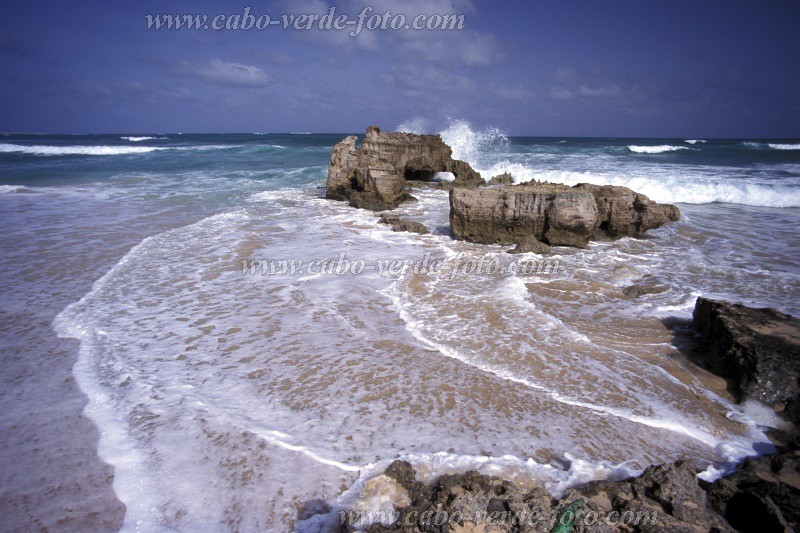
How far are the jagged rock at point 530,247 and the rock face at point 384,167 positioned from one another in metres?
4.89

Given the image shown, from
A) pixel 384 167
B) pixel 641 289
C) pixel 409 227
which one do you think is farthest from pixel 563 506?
pixel 384 167

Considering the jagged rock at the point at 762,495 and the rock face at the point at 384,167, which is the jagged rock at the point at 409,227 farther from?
the jagged rock at the point at 762,495

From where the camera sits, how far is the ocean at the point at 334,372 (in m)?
2.48

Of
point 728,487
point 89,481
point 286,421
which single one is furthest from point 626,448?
point 89,481

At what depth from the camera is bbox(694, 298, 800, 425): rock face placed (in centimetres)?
315

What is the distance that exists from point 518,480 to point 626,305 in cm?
340

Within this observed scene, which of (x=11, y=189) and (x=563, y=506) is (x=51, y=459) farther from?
(x=11, y=189)

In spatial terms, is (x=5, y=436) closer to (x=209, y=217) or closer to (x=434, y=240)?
(x=434, y=240)

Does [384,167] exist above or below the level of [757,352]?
above

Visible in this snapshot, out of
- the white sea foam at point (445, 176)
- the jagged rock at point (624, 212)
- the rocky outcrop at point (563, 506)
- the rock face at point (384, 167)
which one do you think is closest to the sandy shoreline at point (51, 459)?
the rocky outcrop at point (563, 506)

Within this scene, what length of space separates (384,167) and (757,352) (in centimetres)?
989

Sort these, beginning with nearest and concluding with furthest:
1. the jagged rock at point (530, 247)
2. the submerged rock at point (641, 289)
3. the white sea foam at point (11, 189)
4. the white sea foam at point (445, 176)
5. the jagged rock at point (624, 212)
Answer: the submerged rock at point (641, 289) → the jagged rock at point (530, 247) → the jagged rock at point (624, 212) → the white sea foam at point (11, 189) → the white sea foam at point (445, 176)

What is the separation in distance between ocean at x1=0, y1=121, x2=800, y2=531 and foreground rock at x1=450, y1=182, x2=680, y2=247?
1.49 ft

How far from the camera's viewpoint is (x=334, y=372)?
3.50m
